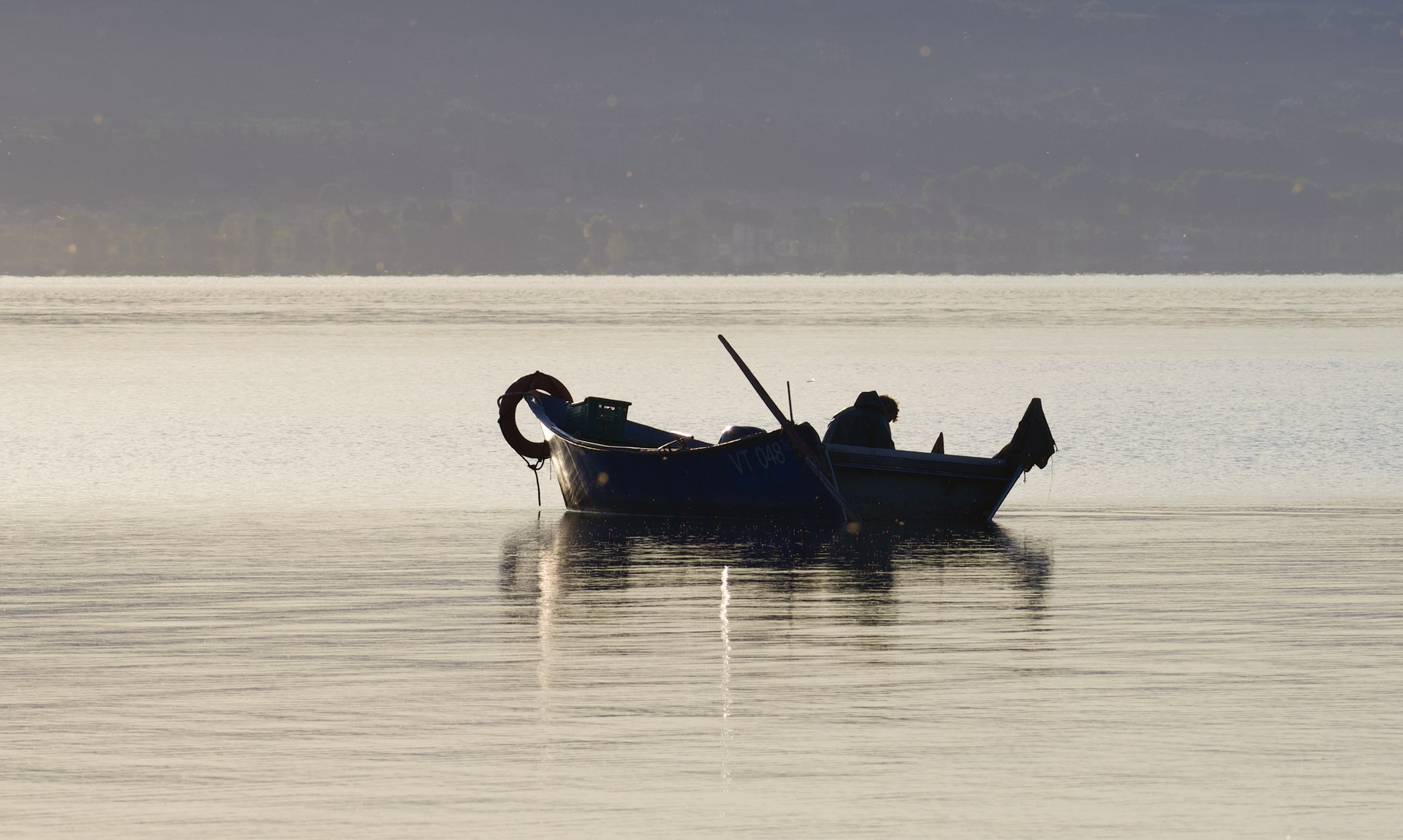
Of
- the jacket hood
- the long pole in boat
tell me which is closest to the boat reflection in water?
the long pole in boat

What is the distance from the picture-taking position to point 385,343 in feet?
355

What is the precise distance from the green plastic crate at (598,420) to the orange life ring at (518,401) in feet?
4.39

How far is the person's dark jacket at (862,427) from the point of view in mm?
25609

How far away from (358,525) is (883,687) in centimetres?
1416

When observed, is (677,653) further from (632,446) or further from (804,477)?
(632,446)

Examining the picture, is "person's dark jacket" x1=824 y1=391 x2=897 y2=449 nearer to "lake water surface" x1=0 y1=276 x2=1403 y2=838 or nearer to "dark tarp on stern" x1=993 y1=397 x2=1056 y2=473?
"lake water surface" x1=0 y1=276 x2=1403 y2=838

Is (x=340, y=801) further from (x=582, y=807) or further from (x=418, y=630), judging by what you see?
(x=418, y=630)

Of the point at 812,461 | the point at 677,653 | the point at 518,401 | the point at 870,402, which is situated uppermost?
the point at 518,401

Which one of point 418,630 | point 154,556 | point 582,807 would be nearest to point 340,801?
point 582,807

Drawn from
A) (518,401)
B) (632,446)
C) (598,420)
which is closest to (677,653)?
(632,446)

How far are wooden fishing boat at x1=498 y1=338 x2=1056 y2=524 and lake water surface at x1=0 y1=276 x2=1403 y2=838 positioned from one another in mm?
595

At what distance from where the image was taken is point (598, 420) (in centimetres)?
2950

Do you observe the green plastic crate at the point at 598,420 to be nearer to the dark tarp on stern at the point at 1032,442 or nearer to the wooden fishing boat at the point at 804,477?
the wooden fishing boat at the point at 804,477

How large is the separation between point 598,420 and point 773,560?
8204 mm
